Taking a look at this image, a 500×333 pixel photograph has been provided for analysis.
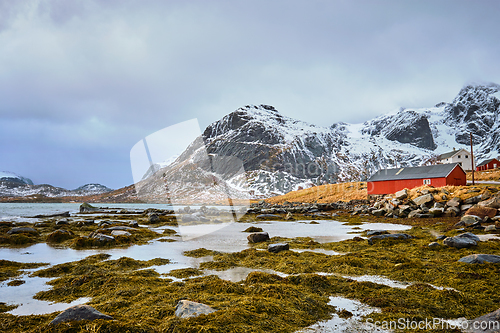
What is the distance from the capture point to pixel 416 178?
4316 cm

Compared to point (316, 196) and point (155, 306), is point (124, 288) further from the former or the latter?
point (316, 196)

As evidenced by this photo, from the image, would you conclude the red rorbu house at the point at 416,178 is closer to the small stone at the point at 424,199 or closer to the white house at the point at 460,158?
the small stone at the point at 424,199

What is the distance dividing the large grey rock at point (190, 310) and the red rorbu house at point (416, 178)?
44466 millimetres

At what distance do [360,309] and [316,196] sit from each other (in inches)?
2406

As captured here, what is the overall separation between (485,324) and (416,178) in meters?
44.6

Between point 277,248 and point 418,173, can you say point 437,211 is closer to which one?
point 277,248

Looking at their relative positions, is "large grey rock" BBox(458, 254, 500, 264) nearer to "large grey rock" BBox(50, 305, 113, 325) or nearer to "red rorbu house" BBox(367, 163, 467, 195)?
"large grey rock" BBox(50, 305, 113, 325)

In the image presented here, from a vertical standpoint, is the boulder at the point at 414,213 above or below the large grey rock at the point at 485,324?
below

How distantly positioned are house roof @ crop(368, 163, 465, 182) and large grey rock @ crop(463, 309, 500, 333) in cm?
4218

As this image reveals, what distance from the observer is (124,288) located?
6.66 metres

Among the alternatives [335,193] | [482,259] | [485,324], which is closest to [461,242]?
[482,259]

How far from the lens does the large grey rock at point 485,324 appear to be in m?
4.31

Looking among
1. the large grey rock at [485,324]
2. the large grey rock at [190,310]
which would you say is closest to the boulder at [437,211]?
the large grey rock at [485,324]

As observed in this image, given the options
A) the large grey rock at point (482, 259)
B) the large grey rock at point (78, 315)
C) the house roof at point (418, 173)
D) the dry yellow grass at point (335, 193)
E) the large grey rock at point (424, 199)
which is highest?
the large grey rock at point (78, 315)
